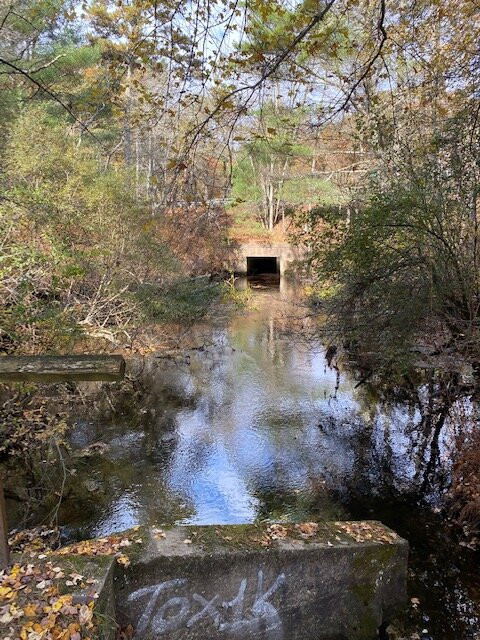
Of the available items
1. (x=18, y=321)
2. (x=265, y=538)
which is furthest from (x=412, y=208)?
(x=18, y=321)

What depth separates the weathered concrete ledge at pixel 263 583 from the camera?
3.11 metres

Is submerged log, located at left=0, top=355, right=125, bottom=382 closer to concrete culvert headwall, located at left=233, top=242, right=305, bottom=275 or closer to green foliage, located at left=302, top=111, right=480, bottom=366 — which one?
green foliage, located at left=302, top=111, right=480, bottom=366

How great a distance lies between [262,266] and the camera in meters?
28.5

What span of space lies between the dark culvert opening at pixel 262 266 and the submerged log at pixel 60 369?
25.2 meters

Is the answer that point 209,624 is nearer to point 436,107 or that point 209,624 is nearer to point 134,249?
point 436,107

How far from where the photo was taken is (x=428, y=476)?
22.1ft

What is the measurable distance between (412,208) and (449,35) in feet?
8.01

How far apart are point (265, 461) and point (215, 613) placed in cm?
403

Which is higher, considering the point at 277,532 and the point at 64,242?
the point at 64,242

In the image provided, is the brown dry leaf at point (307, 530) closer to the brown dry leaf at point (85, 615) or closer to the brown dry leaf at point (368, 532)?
the brown dry leaf at point (368, 532)

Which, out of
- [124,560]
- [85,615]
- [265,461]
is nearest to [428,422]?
[265,461]

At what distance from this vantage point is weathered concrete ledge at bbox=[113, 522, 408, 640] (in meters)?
3.11

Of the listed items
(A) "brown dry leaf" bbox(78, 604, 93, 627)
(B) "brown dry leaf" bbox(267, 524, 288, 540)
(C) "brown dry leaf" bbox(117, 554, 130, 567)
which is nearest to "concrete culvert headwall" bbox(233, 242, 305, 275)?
(B) "brown dry leaf" bbox(267, 524, 288, 540)

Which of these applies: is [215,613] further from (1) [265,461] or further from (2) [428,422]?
(2) [428,422]
